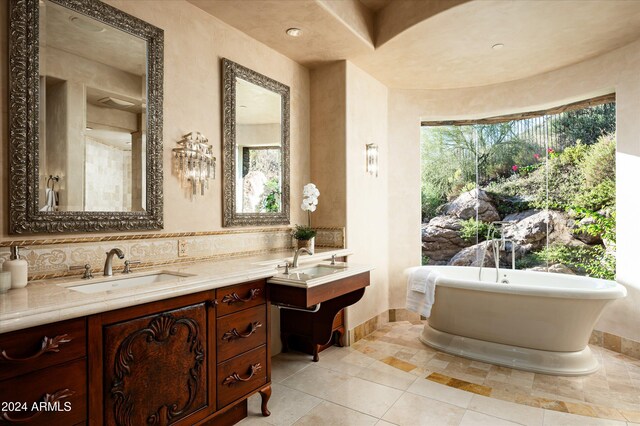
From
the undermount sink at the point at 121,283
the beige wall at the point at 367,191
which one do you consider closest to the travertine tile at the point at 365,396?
the beige wall at the point at 367,191

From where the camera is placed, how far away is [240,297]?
206 centimetres

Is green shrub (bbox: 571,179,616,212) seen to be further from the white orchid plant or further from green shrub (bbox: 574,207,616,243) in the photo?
the white orchid plant

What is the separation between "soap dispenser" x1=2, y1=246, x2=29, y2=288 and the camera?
1582 millimetres

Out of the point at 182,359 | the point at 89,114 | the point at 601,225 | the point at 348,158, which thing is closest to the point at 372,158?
the point at 348,158

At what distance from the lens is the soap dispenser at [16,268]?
5.19 ft

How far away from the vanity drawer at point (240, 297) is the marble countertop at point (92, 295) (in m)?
0.05

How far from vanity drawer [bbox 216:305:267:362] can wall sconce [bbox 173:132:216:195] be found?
98 cm

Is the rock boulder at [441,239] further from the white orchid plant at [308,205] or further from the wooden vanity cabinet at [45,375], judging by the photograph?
the wooden vanity cabinet at [45,375]

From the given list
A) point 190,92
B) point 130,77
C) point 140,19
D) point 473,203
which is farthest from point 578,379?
point 140,19

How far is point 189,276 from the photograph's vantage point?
1.96m

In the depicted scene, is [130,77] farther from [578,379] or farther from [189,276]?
[578,379]

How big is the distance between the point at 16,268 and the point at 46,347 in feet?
1.81

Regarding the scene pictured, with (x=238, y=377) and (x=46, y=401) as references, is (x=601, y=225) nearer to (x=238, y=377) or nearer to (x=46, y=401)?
(x=238, y=377)

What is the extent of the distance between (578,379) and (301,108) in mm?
3245
